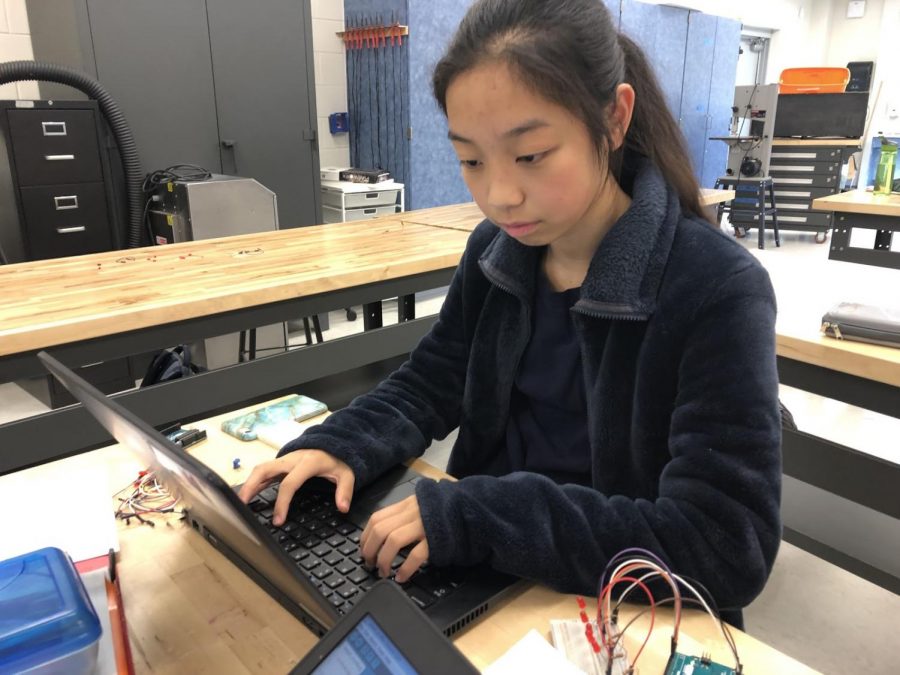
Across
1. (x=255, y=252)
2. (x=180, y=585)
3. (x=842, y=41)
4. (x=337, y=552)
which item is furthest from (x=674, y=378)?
(x=842, y=41)

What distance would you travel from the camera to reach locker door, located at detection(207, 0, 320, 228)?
3686 millimetres

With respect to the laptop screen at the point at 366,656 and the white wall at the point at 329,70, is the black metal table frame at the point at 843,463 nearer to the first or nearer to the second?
the laptop screen at the point at 366,656

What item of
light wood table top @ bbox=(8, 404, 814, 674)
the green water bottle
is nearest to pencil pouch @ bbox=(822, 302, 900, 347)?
light wood table top @ bbox=(8, 404, 814, 674)

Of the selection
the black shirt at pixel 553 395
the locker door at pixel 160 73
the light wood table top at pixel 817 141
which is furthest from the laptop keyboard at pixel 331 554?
the light wood table top at pixel 817 141

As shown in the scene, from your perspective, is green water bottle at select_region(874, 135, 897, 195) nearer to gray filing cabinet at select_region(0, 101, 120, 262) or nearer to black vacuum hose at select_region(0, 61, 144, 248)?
black vacuum hose at select_region(0, 61, 144, 248)

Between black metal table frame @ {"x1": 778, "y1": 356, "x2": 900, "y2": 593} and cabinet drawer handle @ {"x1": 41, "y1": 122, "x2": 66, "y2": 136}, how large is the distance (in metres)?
3.10

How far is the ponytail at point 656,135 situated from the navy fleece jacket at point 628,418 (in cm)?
3

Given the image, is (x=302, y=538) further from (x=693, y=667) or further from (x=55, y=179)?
(x=55, y=179)

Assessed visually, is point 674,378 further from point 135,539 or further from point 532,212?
point 135,539

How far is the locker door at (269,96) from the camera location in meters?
3.69

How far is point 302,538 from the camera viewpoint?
72 centimetres

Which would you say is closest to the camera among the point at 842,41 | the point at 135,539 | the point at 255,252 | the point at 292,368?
the point at 135,539

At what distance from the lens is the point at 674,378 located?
30.4 inches

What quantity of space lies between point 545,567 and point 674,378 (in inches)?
10.8
